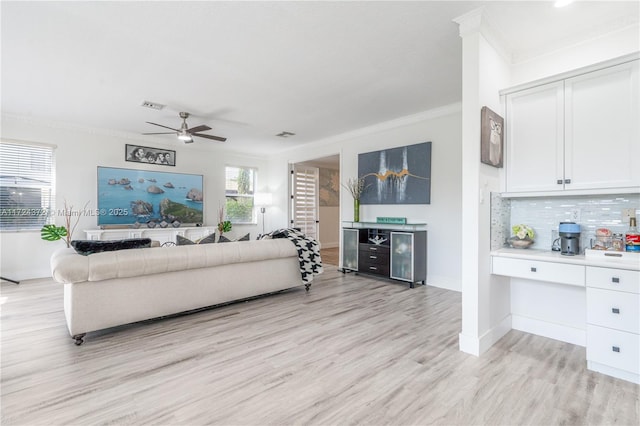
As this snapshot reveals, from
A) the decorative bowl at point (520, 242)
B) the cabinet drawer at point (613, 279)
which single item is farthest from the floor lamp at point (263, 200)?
the cabinet drawer at point (613, 279)

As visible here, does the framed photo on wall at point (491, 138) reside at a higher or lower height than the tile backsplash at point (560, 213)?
higher

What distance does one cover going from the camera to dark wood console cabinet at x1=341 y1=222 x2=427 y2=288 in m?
4.49

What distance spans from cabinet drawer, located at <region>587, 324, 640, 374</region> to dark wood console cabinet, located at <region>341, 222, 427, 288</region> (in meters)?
2.39

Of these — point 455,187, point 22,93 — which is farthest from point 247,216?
point 455,187

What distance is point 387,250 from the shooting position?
15.6 ft

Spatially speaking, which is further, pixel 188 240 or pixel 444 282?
→ pixel 444 282

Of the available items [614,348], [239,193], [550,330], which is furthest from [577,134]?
[239,193]

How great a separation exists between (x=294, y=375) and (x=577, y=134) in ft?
9.36

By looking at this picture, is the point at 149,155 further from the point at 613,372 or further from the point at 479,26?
the point at 613,372

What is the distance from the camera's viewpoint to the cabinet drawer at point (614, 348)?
1.95 metres

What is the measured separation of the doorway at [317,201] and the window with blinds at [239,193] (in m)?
1.13

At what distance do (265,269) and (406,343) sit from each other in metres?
1.92

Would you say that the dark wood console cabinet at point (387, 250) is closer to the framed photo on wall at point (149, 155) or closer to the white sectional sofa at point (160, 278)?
the white sectional sofa at point (160, 278)

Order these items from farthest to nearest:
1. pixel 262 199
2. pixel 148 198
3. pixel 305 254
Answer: pixel 262 199 < pixel 148 198 < pixel 305 254
